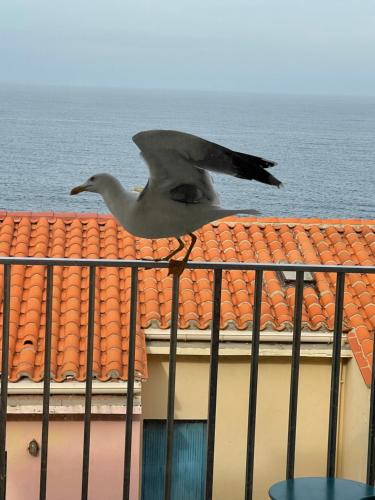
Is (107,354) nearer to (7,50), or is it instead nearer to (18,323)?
(18,323)

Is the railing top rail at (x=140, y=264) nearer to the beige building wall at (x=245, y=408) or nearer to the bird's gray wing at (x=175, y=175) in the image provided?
the bird's gray wing at (x=175, y=175)

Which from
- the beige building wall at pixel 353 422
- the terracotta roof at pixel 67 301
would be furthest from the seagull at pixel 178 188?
the beige building wall at pixel 353 422

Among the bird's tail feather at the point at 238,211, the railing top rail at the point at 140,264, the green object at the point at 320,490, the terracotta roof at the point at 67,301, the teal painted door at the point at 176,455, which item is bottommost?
the teal painted door at the point at 176,455

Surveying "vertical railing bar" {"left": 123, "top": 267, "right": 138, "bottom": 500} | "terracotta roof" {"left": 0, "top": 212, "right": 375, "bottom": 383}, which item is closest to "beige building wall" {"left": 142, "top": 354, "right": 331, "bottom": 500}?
"terracotta roof" {"left": 0, "top": 212, "right": 375, "bottom": 383}

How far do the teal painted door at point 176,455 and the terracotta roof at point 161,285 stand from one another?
33.0 inches

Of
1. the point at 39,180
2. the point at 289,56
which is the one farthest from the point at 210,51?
the point at 39,180

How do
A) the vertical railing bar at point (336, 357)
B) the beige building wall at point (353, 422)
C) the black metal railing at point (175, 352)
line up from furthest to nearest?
the beige building wall at point (353, 422) < the vertical railing bar at point (336, 357) < the black metal railing at point (175, 352)

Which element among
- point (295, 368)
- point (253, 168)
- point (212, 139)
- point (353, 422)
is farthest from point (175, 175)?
point (212, 139)

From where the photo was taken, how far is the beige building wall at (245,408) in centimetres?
697

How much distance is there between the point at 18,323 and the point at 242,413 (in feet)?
5.89

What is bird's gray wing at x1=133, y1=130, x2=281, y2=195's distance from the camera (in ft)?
5.72

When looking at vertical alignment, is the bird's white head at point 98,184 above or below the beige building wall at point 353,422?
above

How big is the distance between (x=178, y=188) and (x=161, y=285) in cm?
584

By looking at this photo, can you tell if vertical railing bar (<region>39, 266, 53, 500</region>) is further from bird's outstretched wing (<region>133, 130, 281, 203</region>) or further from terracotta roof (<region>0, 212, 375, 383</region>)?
terracotta roof (<region>0, 212, 375, 383</region>)
